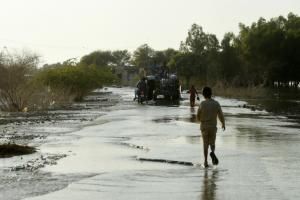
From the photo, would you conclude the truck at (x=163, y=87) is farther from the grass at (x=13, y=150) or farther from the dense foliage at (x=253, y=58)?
the grass at (x=13, y=150)

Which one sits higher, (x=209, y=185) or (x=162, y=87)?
(x=162, y=87)

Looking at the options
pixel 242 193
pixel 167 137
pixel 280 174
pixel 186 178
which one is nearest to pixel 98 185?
pixel 186 178

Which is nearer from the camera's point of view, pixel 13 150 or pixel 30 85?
pixel 13 150

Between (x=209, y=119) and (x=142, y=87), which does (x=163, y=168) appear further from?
(x=142, y=87)

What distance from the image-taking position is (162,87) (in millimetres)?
55875

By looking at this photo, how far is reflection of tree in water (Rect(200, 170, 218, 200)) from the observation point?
404 inches

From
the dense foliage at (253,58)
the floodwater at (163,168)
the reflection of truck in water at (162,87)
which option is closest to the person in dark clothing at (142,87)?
the reflection of truck in water at (162,87)

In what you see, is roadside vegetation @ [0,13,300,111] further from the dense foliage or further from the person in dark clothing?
the person in dark clothing

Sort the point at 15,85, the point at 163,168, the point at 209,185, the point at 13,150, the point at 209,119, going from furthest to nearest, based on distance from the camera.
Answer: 1. the point at 15,85
2. the point at 13,150
3. the point at 209,119
4. the point at 163,168
5. the point at 209,185

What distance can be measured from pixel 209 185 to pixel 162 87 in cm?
4461

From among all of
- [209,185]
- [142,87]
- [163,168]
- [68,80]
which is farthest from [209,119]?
[68,80]

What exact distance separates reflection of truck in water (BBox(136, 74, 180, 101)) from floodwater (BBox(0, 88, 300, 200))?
30.9 metres

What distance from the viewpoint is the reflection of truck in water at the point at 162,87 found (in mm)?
54312

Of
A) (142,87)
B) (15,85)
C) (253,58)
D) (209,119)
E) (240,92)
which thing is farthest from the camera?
(253,58)
